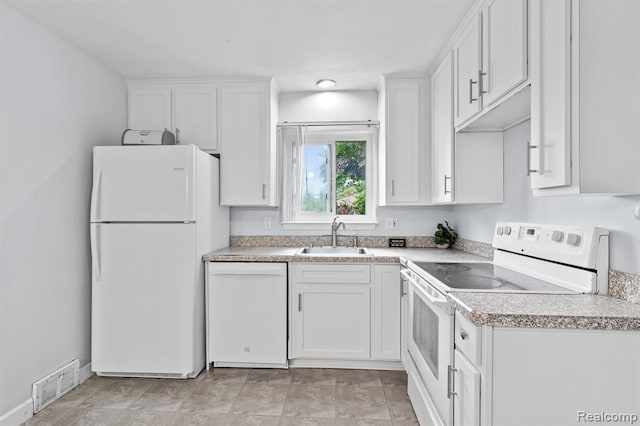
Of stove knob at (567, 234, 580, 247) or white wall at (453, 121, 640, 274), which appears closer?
white wall at (453, 121, 640, 274)

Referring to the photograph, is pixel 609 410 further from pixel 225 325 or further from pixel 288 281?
pixel 225 325

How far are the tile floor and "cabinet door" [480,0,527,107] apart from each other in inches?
72.4

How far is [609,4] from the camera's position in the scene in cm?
115

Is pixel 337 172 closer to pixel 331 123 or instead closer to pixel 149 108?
pixel 331 123

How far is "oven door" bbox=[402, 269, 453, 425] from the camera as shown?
58.5 inches

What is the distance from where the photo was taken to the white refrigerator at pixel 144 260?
2438 millimetres

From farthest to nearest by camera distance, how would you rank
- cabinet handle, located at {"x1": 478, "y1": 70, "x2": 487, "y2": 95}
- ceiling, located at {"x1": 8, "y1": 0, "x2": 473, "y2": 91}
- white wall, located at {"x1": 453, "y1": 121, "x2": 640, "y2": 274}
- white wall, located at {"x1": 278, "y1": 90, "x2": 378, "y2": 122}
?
white wall, located at {"x1": 278, "y1": 90, "x2": 378, "y2": 122} → ceiling, located at {"x1": 8, "y1": 0, "x2": 473, "y2": 91} → cabinet handle, located at {"x1": 478, "y1": 70, "x2": 487, "y2": 95} → white wall, located at {"x1": 453, "y1": 121, "x2": 640, "y2": 274}

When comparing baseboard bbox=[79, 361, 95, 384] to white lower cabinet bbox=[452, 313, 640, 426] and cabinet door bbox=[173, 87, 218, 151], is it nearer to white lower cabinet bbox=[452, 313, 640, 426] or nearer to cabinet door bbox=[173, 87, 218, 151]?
cabinet door bbox=[173, 87, 218, 151]

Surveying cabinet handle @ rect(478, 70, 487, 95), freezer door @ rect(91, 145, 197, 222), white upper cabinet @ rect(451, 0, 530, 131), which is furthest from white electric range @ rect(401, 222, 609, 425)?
freezer door @ rect(91, 145, 197, 222)

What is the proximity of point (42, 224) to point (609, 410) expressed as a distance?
112 inches

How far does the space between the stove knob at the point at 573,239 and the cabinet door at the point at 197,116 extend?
8.31 feet

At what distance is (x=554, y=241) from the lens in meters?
1.64

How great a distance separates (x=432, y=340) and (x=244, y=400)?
1.27m

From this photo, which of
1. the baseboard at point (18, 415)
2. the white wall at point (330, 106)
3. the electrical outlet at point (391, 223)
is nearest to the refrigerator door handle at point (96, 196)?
the baseboard at point (18, 415)
